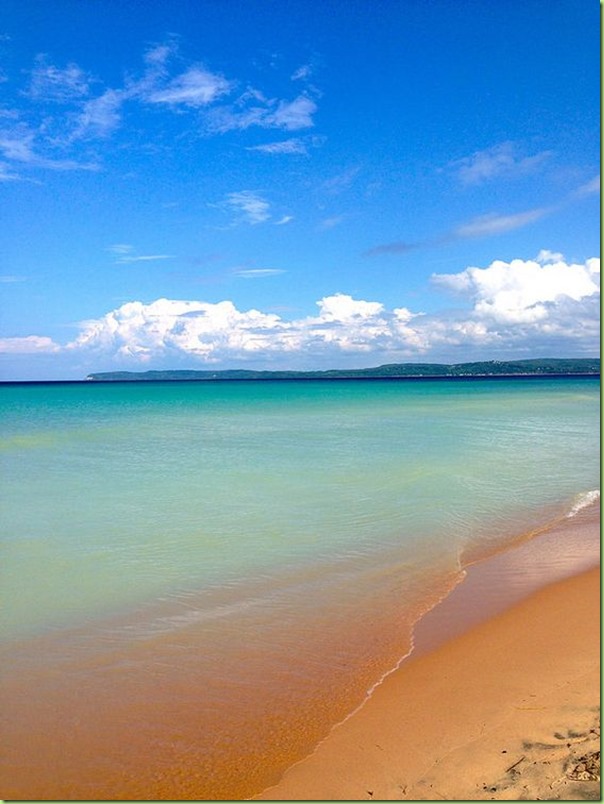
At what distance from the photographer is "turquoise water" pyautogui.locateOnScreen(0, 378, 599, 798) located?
19.1ft

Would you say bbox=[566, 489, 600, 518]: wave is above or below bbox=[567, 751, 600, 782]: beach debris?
below

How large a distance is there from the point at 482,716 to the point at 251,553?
4927 mm

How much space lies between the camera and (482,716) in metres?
4.72

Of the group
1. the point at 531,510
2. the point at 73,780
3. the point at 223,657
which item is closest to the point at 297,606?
the point at 223,657

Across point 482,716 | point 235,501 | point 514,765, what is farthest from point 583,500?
point 514,765

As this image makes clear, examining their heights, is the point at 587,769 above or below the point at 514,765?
above

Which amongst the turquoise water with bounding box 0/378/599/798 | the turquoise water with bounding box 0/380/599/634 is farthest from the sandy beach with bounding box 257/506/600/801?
the turquoise water with bounding box 0/380/599/634

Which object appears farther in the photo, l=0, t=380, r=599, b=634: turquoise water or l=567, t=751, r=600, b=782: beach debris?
l=0, t=380, r=599, b=634: turquoise water

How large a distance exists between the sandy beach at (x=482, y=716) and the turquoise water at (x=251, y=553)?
37 cm

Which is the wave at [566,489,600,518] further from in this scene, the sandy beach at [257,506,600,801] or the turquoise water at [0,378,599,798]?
the sandy beach at [257,506,600,801]

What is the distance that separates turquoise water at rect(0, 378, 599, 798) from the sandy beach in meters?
0.37

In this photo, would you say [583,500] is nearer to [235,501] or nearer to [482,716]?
[235,501]

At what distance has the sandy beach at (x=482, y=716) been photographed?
3.88m

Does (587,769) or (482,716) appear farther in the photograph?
(482,716)
